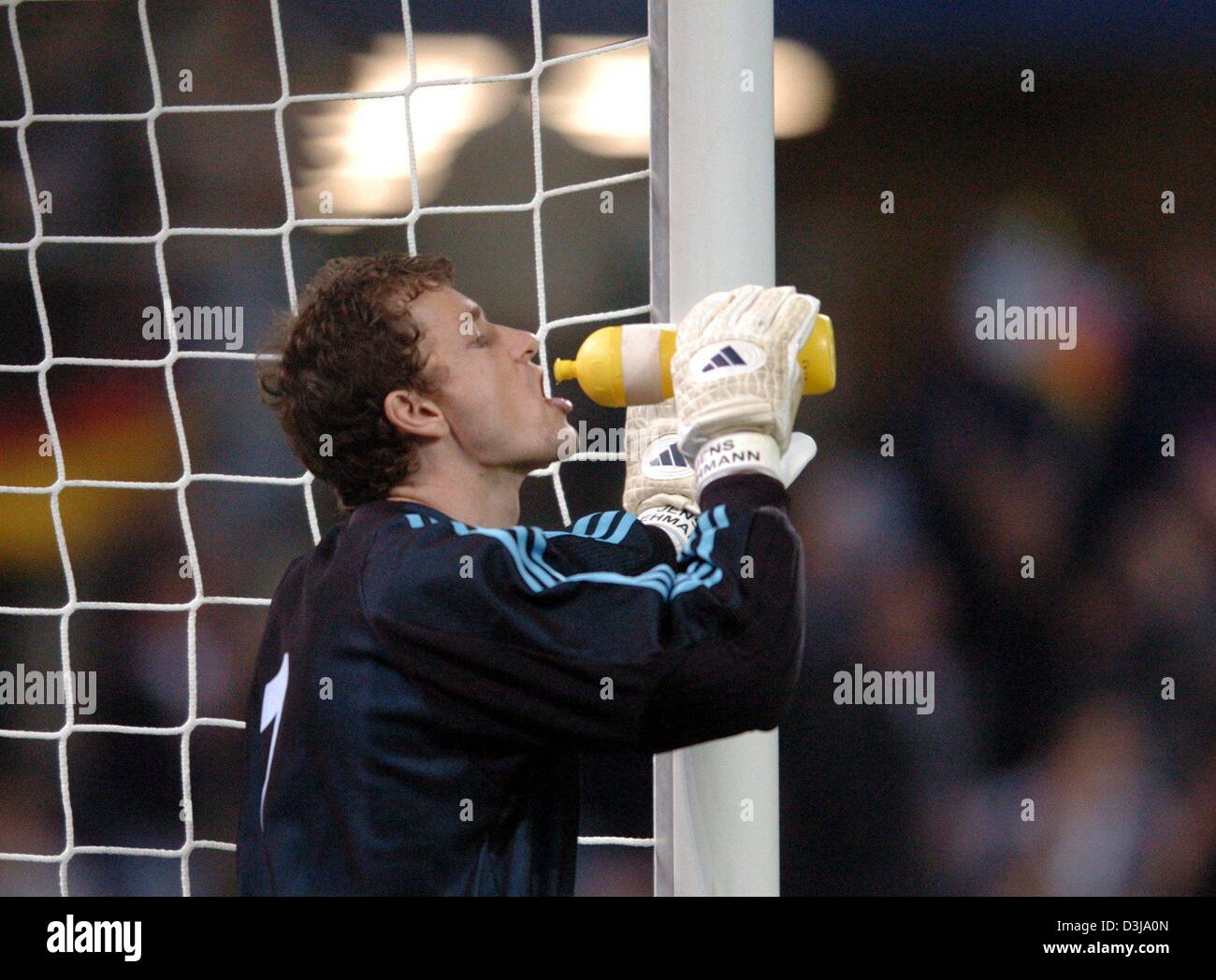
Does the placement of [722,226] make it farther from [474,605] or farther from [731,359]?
[474,605]

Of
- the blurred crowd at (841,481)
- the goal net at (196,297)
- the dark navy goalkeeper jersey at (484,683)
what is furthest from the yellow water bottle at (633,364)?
the blurred crowd at (841,481)

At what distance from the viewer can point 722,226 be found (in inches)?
42.7

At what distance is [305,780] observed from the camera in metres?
0.98

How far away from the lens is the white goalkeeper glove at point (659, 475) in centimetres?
116

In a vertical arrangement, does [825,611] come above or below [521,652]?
below

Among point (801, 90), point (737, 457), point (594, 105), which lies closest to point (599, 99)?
point (594, 105)

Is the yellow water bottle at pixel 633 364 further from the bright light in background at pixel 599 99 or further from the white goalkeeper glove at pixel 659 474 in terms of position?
the bright light in background at pixel 599 99

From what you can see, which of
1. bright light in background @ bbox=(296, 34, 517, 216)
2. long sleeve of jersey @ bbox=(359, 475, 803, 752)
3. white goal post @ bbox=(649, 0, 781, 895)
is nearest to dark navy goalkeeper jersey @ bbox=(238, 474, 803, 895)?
long sleeve of jersey @ bbox=(359, 475, 803, 752)

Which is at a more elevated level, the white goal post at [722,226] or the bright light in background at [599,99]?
the bright light in background at [599,99]

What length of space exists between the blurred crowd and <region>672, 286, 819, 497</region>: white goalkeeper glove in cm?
143

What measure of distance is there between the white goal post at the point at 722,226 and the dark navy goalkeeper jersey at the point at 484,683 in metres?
0.11
